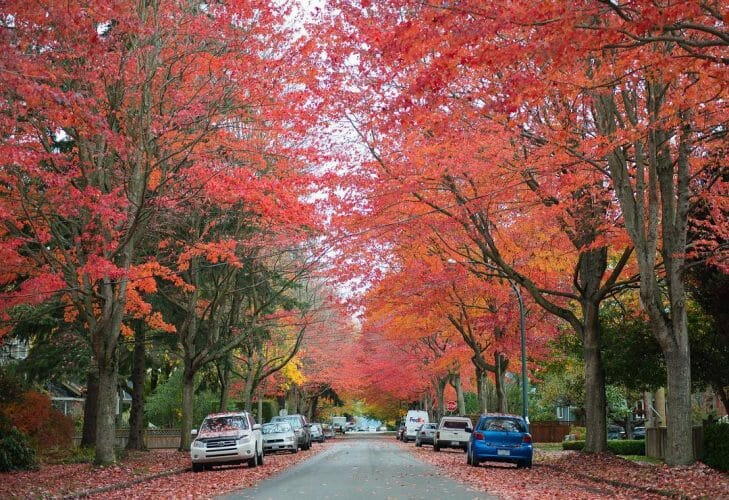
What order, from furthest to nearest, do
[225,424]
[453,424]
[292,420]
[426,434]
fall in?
[426,434], [292,420], [453,424], [225,424]

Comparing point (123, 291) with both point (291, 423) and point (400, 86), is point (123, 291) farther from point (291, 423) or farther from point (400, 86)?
point (291, 423)

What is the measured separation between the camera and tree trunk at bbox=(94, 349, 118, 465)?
71.5 feet

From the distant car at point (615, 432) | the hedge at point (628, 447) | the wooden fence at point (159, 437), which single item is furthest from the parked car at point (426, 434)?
the wooden fence at point (159, 437)

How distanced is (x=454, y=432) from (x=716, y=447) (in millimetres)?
20096

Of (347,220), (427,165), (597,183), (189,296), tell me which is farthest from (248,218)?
(597,183)

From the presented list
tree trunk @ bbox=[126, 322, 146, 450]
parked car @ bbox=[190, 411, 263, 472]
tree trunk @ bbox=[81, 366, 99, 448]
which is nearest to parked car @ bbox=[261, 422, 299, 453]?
tree trunk @ bbox=[126, 322, 146, 450]

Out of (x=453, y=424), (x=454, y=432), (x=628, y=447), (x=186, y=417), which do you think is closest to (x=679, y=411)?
(x=628, y=447)

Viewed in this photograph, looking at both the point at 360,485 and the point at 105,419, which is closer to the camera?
the point at 360,485

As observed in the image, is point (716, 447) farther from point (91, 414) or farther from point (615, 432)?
point (615, 432)

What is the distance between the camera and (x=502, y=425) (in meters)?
24.4

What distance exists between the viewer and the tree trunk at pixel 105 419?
21781 mm

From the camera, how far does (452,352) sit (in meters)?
45.2

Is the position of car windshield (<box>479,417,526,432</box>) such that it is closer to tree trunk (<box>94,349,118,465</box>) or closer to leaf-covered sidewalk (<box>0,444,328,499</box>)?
leaf-covered sidewalk (<box>0,444,328,499</box>)

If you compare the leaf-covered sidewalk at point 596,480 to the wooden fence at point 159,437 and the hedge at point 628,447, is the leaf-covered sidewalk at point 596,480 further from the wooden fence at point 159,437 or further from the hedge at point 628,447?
the wooden fence at point 159,437
